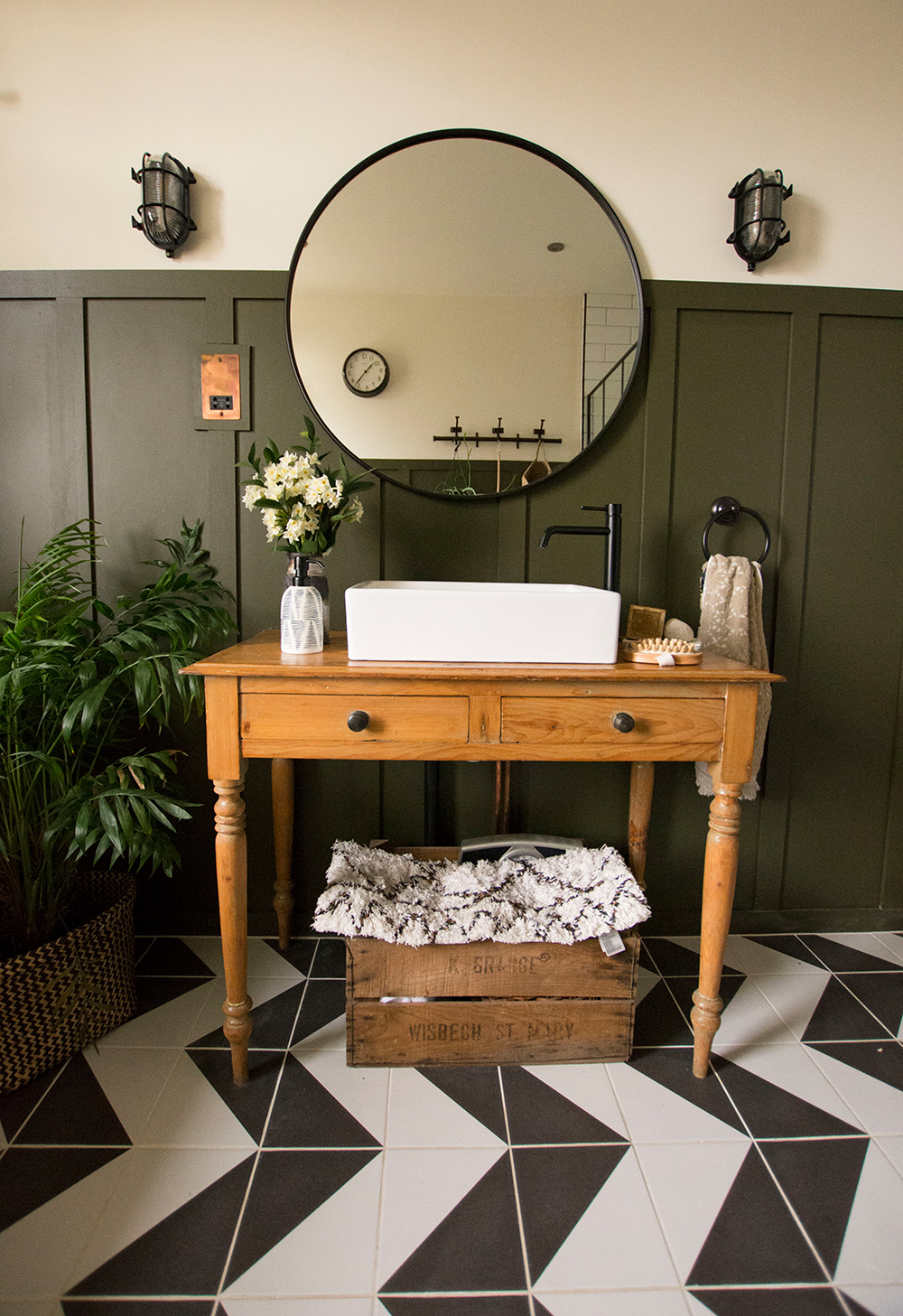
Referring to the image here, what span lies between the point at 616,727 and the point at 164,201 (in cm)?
162

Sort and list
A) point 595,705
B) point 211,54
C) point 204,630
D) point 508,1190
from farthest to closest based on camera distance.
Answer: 1. point 211,54
2. point 204,630
3. point 595,705
4. point 508,1190

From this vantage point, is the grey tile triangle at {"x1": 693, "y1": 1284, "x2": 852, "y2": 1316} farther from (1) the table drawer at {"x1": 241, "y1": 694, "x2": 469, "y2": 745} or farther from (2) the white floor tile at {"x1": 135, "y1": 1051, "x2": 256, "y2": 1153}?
(1) the table drawer at {"x1": 241, "y1": 694, "x2": 469, "y2": 745}

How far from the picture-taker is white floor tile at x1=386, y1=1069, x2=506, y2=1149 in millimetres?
1186

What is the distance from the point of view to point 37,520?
174cm

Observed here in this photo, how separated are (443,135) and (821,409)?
122 cm

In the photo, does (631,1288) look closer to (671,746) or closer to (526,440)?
(671,746)

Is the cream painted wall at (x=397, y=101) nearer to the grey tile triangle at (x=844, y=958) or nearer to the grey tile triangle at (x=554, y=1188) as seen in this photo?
the grey tile triangle at (x=844, y=958)

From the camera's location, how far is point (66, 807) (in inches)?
51.3

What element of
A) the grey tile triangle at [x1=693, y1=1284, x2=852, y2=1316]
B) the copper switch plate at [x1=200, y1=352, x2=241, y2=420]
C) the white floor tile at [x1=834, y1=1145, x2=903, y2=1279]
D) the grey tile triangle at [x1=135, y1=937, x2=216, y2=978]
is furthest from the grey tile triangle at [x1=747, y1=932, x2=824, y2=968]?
the copper switch plate at [x1=200, y1=352, x2=241, y2=420]

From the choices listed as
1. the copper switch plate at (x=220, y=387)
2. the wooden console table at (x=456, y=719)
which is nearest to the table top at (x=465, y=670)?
the wooden console table at (x=456, y=719)

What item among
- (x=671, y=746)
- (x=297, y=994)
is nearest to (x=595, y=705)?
(x=671, y=746)

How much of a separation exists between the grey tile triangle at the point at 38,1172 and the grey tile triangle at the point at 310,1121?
272 mm

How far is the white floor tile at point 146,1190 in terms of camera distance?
→ 0.99 meters

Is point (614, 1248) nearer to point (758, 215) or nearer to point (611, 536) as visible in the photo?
point (611, 536)
